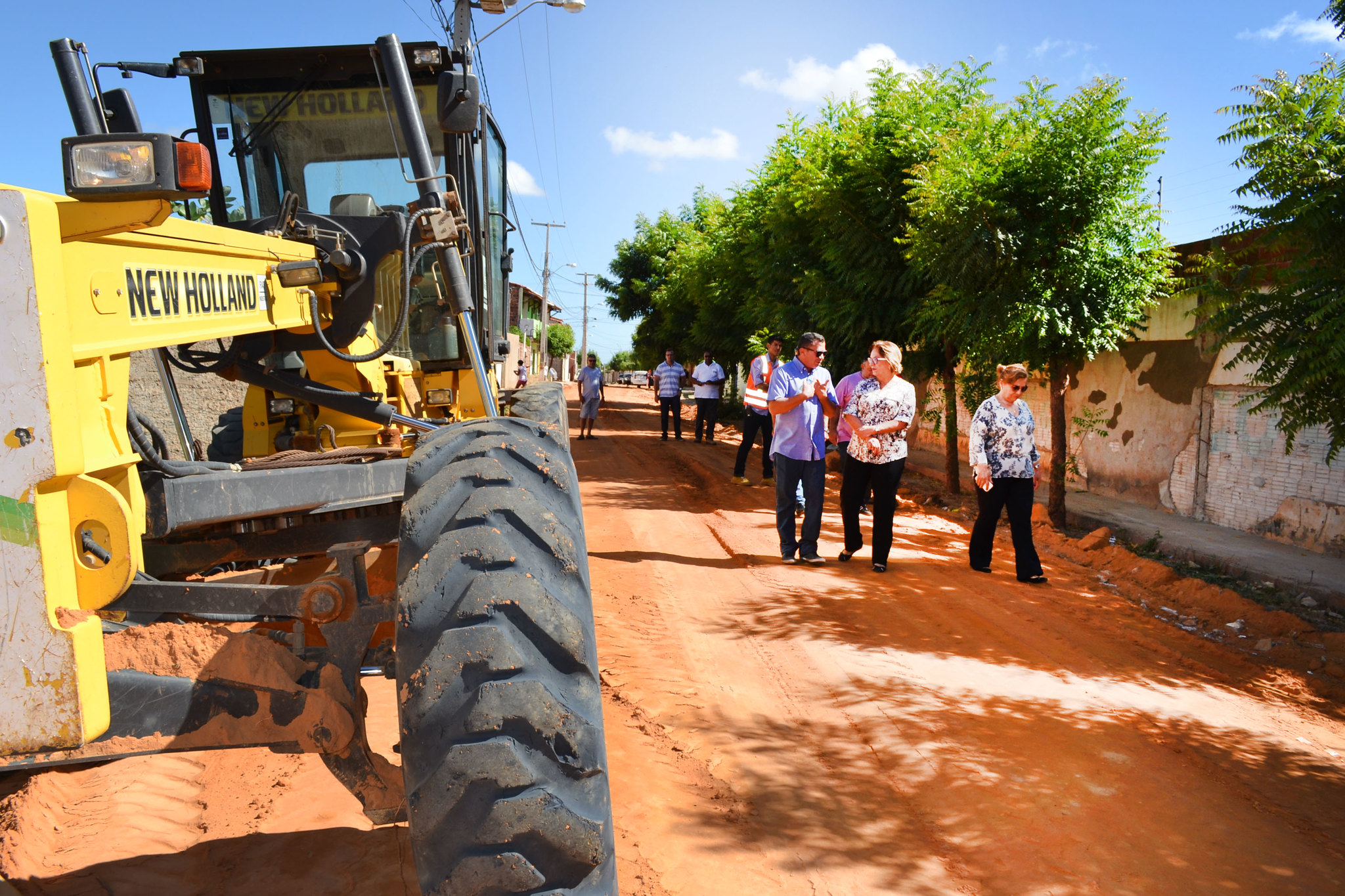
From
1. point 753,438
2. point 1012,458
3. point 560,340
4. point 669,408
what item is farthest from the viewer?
point 560,340

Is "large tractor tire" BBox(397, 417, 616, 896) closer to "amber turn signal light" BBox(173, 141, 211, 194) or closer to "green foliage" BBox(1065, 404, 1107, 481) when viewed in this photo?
"amber turn signal light" BBox(173, 141, 211, 194)

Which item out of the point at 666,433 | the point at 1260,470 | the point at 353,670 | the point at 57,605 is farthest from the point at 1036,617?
the point at 666,433

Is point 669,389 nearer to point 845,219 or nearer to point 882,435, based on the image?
point 845,219

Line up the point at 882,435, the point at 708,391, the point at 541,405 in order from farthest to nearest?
the point at 708,391
the point at 882,435
the point at 541,405

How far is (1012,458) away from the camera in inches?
285

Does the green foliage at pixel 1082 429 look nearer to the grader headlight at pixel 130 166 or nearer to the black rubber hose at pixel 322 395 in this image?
the black rubber hose at pixel 322 395

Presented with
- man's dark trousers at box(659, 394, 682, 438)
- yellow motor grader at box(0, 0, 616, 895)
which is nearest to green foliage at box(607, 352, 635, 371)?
man's dark trousers at box(659, 394, 682, 438)

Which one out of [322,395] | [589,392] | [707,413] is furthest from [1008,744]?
[589,392]

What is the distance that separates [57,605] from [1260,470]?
1018cm

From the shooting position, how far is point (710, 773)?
377 cm

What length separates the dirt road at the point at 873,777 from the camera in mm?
3053

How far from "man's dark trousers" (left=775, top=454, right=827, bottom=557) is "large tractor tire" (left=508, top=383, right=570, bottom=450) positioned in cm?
222

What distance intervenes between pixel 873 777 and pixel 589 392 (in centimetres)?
1512

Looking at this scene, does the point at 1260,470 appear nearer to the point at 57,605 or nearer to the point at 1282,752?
the point at 1282,752
